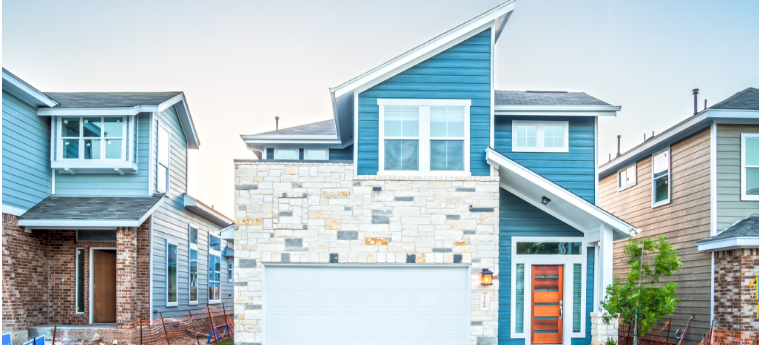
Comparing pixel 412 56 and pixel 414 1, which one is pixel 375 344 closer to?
pixel 412 56

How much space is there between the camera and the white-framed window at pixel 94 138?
48.5 ft

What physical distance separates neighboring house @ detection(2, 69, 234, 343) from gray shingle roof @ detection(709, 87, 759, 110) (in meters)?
12.7

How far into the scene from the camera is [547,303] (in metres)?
13.1

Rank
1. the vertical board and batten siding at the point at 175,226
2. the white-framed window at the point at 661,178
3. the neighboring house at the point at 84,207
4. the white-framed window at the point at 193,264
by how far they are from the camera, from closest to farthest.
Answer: the neighboring house at the point at 84,207 < the white-framed window at the point at 661,178 < the vertical board and batten siding at the point at 175,226 < the white-framed window at the point at 193,264

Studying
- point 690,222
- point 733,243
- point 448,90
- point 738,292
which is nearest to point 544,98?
point 448,90

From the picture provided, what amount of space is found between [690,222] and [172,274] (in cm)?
1310

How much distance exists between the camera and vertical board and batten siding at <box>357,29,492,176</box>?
39.3 ft

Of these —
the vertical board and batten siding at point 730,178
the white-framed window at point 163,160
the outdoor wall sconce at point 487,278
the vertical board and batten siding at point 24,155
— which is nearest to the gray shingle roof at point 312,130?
the white-framed window at point 163,160

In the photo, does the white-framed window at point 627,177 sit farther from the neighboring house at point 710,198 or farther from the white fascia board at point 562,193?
the white fascia board at point 562,193

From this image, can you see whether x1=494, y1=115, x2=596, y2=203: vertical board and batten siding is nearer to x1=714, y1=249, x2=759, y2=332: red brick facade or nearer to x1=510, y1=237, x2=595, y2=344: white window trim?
x1=510, y1=237, x2=595, y2=344: white window trim

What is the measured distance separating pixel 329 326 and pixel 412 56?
540 cm

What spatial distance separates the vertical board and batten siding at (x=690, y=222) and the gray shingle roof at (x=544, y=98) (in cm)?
246

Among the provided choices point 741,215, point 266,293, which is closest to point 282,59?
point 266,293

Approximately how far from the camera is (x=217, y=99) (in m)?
19.2
